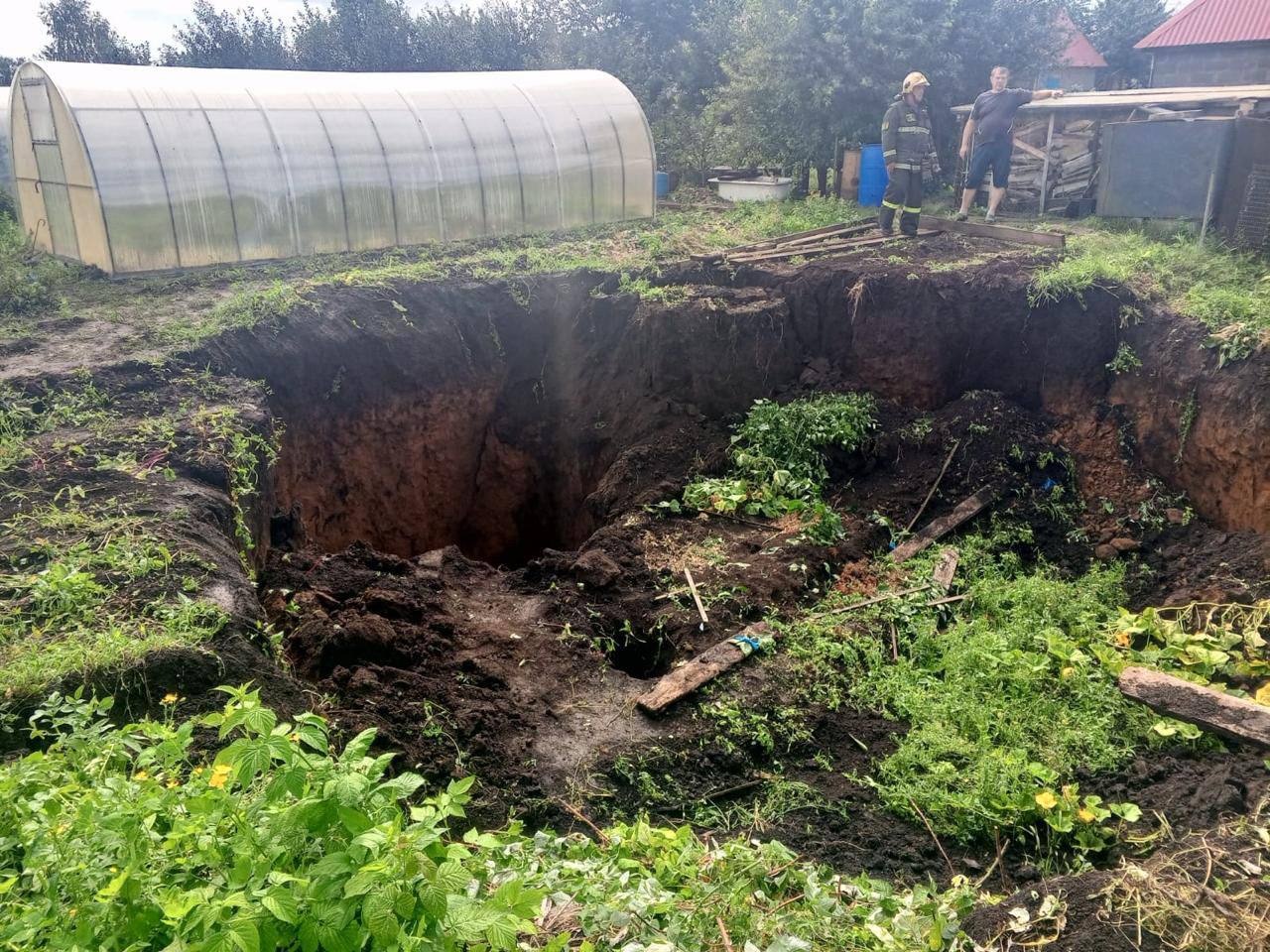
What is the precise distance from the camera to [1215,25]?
89.1 feet

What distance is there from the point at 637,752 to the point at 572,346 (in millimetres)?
5731

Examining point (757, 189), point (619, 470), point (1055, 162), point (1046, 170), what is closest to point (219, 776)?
point (619, 470)

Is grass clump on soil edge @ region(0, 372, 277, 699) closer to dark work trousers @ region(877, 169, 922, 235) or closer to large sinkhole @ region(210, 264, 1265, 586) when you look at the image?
large sinkhole @ region(210, 264, 1265, 586)

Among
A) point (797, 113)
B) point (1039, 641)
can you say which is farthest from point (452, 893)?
point (797, 113)

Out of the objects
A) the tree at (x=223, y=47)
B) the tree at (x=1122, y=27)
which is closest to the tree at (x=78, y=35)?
the tree at (x=223, y=47)

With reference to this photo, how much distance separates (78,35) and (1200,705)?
1191 inches

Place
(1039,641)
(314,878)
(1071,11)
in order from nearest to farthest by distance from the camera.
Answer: (314,878) → (1039,641) → (1071,11)

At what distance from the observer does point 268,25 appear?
26375mm

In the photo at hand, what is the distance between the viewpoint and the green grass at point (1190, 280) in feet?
23.6

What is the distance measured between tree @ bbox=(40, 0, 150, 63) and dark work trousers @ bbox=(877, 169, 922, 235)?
23.0m

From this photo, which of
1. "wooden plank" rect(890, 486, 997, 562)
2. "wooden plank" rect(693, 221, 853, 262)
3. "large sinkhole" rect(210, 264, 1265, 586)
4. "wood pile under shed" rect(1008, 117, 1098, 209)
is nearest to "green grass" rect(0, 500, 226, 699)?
"large sinkhole" rect(210, 264, 1265, 586)

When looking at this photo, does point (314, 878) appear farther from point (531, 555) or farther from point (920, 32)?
point (920, 32)

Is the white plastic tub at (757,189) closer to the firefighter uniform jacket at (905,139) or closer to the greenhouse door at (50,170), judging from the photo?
the firefighter uniform jacket at (905,139)

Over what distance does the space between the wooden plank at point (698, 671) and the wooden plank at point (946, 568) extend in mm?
1573
